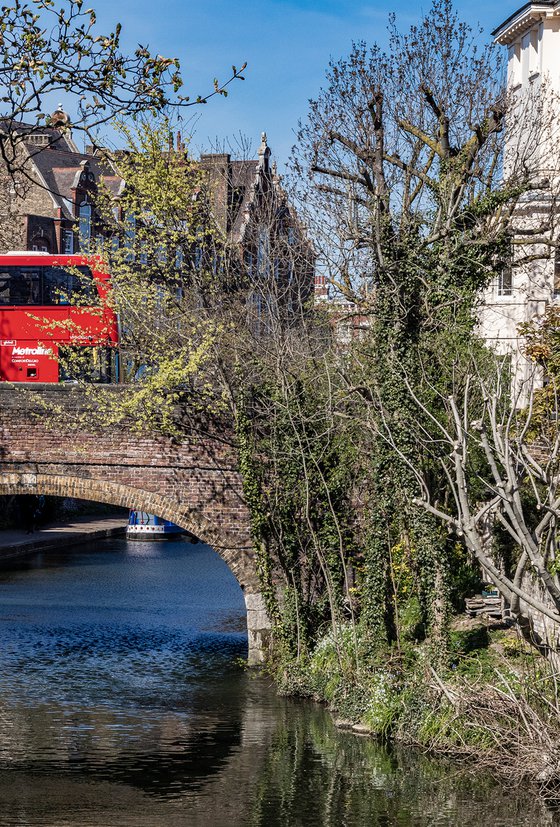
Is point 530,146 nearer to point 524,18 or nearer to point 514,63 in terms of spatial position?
point 524,18

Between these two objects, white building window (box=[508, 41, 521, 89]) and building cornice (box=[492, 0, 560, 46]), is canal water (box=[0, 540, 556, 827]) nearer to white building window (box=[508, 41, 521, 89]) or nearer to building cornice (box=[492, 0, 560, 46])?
white building window (box=[508, 41, 521, 89])

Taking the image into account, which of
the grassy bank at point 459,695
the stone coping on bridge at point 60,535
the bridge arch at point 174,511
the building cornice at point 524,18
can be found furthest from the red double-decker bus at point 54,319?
the building cornice at point 524,18

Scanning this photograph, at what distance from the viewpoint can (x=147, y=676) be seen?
22.6 metres

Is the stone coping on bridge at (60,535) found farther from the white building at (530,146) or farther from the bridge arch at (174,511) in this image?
the white building at (530,146)

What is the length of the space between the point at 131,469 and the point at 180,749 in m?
6.66

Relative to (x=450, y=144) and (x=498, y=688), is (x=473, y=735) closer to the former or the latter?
(x=498, y=688)

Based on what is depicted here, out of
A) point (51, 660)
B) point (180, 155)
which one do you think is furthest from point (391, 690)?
point (180, 155)

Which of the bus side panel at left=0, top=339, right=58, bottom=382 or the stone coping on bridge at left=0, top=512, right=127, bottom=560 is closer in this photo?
the bus side panel at left=0, top=339, right=58, bottom=382

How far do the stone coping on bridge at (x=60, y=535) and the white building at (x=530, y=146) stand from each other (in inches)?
734

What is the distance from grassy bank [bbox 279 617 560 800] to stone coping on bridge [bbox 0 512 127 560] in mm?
21865

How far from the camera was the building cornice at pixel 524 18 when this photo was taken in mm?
32875

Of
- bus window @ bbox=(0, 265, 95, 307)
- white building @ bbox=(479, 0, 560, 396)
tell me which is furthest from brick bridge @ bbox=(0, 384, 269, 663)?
white building @ bbox=(479, 0, 560, 396)

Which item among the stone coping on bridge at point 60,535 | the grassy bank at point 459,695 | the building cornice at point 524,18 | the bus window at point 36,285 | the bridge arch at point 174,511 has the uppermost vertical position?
the building cornice at point 524,18

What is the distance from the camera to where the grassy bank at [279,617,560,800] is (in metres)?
15.2
